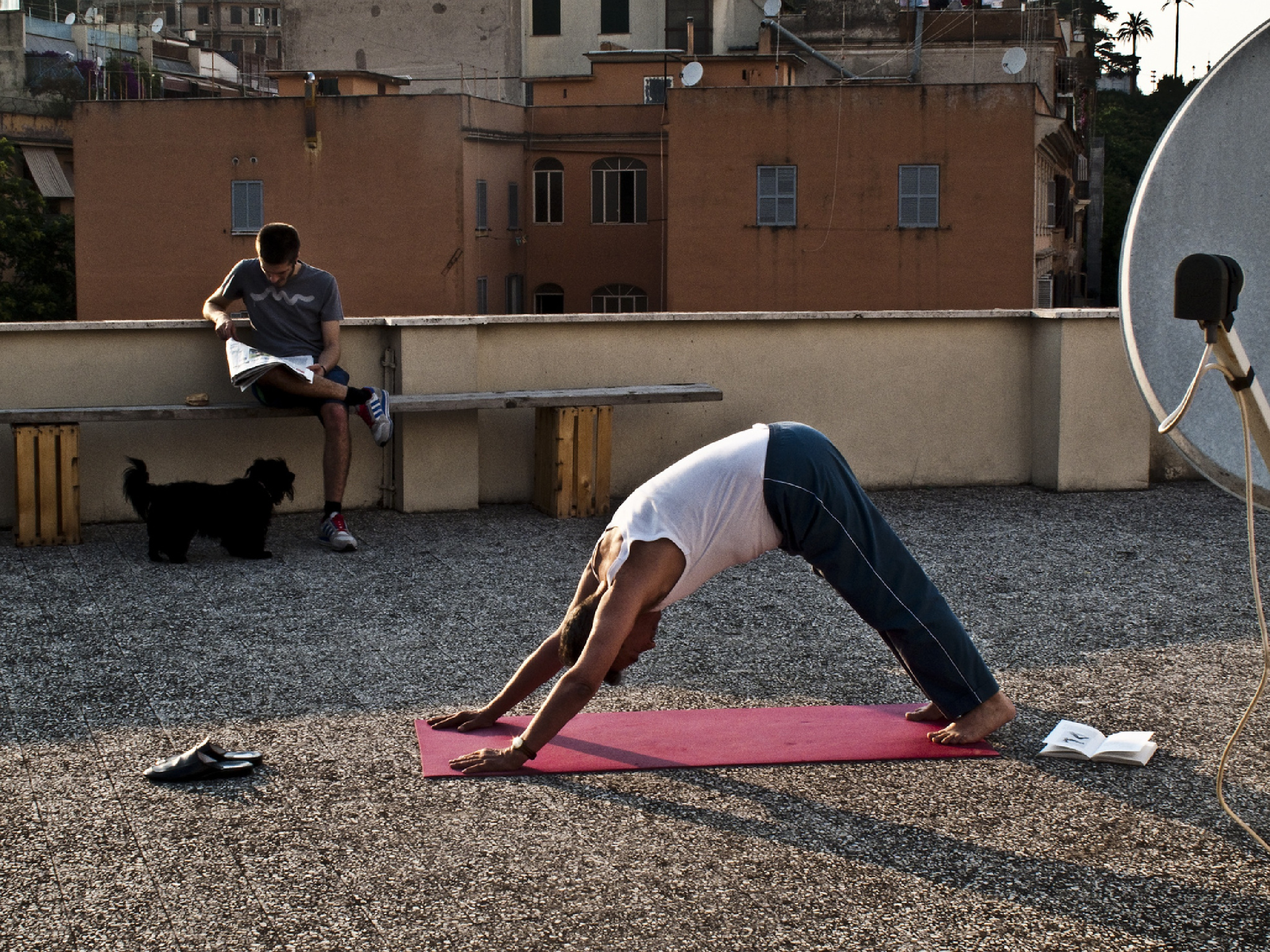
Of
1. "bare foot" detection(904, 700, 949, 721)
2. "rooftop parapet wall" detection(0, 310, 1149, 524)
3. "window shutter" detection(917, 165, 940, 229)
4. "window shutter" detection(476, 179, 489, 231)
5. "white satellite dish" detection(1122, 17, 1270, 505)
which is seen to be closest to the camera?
"white satellite dish" detection(1122, 17, 1270, 505)

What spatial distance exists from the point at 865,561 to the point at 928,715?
841 mm

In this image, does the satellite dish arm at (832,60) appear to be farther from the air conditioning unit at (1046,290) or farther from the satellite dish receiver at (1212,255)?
the satellite dish receiver at (1212,255)

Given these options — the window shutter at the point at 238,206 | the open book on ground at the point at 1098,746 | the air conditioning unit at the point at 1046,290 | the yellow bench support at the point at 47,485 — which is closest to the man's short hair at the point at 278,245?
the yellow bench support at the point at 47,485

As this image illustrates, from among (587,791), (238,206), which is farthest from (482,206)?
(587,791)

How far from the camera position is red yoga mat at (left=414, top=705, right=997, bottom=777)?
4.82m

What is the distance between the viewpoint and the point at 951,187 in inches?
1428

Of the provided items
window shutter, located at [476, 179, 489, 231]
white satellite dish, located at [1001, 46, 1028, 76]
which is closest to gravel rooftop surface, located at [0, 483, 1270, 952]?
white satellite dish, located at [1001, 46, 1028, 76]

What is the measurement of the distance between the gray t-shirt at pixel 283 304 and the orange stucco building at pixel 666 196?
84.9 feet

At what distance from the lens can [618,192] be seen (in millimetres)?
44531

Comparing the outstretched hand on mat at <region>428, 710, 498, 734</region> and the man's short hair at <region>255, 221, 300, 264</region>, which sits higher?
the man's short hair at <region>255, 221, 300, 264</region>

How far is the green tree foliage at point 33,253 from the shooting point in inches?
1670

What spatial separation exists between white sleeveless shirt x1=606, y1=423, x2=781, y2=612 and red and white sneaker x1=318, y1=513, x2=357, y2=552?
3907 millimetres

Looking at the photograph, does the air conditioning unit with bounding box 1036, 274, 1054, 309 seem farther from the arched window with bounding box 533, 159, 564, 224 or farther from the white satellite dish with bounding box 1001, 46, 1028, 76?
the arched window with bounding box 533, 159, 564, 224

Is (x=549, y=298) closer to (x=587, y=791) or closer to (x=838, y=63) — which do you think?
(x=838, y=63)
